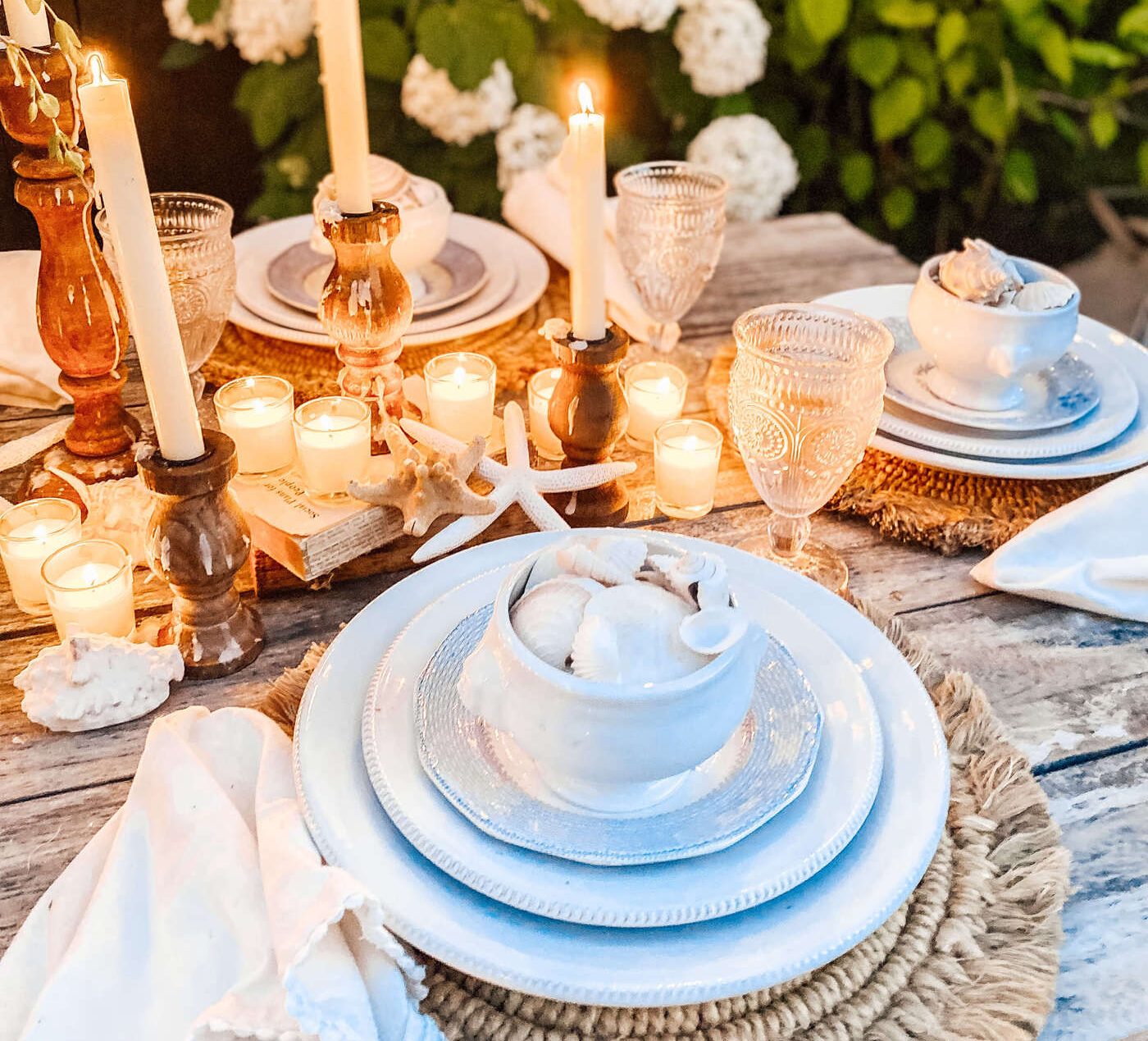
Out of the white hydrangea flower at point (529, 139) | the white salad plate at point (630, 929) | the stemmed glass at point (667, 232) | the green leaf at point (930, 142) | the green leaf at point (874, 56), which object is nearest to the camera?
the white salad plate at point (630, 929)

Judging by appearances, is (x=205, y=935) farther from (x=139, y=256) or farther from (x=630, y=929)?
(x=139, y=256)

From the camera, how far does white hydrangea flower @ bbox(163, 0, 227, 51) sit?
1.61 metres

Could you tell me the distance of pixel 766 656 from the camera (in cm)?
65

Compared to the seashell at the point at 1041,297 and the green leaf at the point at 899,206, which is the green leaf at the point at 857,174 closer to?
the green leaf at the point at 899,206

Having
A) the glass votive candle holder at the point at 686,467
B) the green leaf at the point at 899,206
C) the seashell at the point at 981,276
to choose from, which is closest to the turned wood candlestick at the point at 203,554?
the glass votive candle holder at the point at 686,467

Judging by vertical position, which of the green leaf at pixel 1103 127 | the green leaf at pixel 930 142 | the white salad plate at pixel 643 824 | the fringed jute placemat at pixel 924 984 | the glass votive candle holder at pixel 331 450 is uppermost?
the glass votive candle holder at pixel 331 450

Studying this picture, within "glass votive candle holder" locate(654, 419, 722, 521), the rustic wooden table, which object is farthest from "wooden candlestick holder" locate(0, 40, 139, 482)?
"glass votive candle holder" locate(654, 419, 722, 521)

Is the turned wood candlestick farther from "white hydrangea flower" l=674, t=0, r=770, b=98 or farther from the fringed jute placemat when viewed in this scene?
"white hydrangea flower" l=674, t=0, r=770, b=98

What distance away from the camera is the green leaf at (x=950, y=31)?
1892 millimetres

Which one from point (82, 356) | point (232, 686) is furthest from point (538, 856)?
point (82, 356)

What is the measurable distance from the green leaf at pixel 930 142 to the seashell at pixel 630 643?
1.88m

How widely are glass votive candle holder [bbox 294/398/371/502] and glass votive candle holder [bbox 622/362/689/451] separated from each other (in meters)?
0.27

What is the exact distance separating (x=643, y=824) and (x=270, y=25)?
58.1 inches

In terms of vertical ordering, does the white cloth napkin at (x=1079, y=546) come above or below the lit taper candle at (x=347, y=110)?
below
